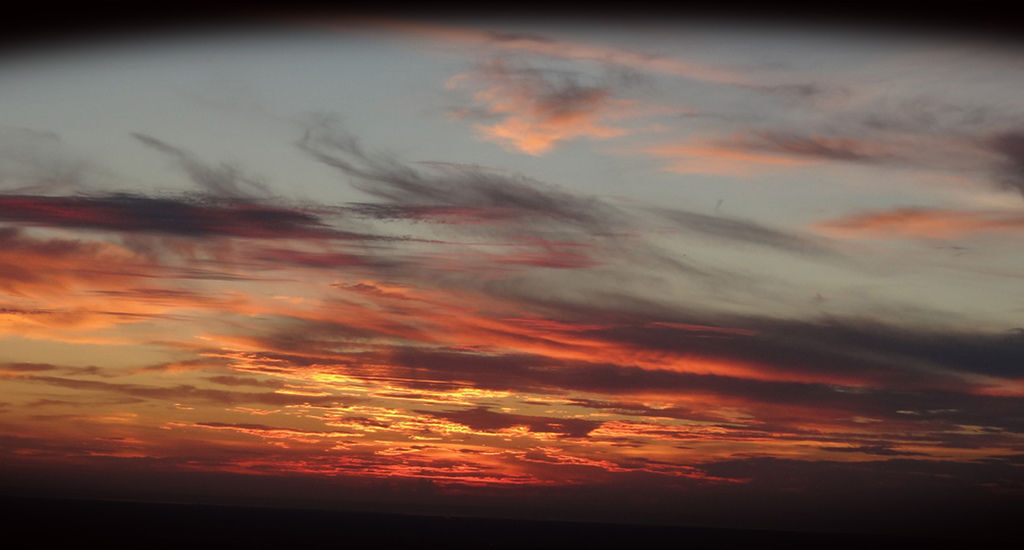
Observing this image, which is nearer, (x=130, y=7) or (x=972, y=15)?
(x=972, y=15)

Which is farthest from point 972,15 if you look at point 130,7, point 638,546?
point 638,546

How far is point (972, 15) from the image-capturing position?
24.9 ft

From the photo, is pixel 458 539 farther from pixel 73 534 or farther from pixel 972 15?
pixel 972 15

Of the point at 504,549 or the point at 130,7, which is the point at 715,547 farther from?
the point at 130,7

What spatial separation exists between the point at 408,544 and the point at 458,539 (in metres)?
16.8

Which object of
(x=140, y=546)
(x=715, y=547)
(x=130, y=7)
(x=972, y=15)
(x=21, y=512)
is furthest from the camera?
(x=21, y=512)

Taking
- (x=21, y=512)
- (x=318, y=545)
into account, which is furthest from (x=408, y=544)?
(x=21, y=512)

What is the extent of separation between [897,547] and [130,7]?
518 feet

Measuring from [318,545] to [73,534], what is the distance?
23.3 m

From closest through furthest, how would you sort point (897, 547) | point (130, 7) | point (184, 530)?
point (130, 7) → point (184, 530) → point (897, 547)

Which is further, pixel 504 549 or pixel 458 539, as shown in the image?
pixel 458 539

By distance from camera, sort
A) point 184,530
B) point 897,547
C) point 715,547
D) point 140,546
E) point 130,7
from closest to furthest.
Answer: point 130,7 → point 140,546 → point 184,530 → point 715,547 → point 897,547

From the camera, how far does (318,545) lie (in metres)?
103

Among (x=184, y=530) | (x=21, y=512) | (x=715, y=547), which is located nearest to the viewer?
(x=184, y=530)
